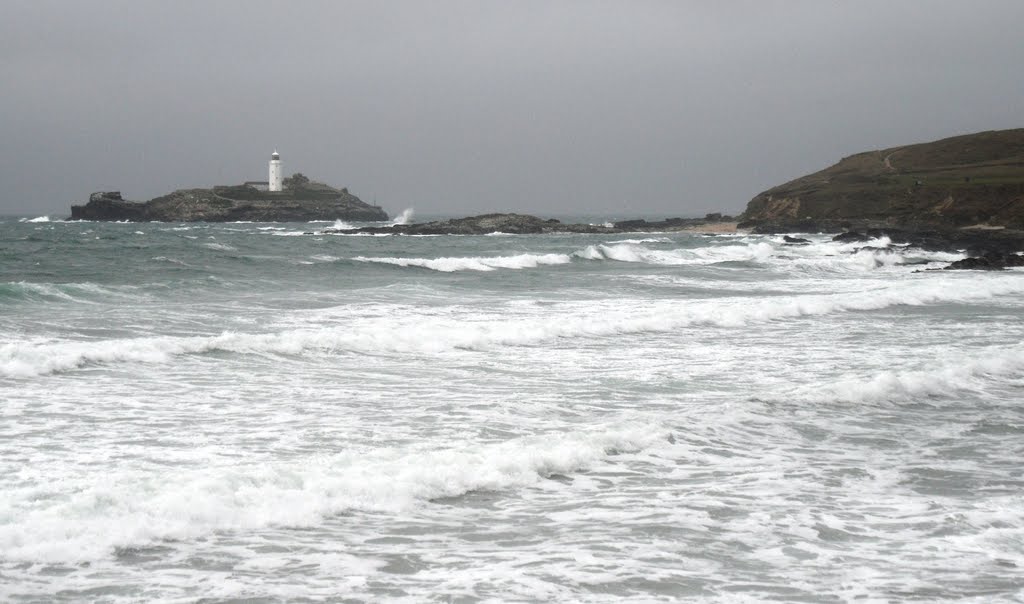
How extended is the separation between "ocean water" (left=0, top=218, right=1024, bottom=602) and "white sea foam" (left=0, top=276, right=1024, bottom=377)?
7cm

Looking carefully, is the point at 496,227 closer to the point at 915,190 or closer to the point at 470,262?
the point at 915,190

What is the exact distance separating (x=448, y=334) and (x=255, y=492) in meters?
8.96

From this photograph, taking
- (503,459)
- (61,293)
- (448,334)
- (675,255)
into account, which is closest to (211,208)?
(675,255)

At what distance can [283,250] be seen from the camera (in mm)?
45094

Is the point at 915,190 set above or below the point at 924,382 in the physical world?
above

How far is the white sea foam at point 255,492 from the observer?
5.40m

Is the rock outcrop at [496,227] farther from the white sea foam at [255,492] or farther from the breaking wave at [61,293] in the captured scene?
the white sea foam at [255,492]

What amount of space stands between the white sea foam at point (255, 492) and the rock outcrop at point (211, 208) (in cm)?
12283

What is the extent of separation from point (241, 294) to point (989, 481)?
1861cm

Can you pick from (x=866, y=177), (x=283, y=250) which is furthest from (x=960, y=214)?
(x=283, y=250)

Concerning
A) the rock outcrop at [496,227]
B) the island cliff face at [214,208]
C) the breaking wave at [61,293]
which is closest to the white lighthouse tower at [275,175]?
the island cliff face at [214,208]

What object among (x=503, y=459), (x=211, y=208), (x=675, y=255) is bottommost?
(x=503, y=459)

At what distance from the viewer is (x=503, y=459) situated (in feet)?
23.6

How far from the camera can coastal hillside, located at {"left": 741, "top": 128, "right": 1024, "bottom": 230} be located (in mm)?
68812
